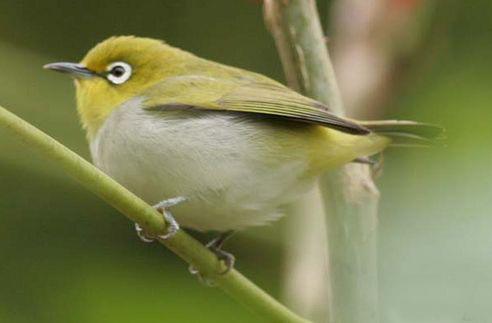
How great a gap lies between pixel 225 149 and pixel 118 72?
0.74m

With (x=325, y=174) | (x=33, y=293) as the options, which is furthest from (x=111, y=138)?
(x=33, y=293)

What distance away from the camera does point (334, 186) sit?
100 inches

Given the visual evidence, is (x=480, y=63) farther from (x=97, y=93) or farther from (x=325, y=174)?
(x=97, y=93)

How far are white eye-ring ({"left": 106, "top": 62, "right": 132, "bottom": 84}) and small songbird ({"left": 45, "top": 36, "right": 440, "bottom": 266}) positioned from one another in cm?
28

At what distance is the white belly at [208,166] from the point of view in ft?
8.96

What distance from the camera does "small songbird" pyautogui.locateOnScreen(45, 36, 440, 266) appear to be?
2727 mm

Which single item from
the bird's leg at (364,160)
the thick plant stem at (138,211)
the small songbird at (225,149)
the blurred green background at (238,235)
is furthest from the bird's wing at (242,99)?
the thick plant stem at (138,211)

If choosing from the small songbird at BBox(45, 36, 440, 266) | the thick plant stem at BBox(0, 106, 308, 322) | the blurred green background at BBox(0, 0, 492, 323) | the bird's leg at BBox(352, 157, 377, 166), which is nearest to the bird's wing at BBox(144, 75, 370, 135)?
the small songbird at BBox(45, 36, 440, 266)

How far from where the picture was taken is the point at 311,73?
2.51 meters

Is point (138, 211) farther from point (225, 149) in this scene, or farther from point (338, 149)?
point (338, 149)

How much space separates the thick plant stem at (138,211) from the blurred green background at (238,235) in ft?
0.18

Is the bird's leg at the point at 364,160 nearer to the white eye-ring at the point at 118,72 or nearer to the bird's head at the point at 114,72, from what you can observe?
the bird's head at the point at 114,72

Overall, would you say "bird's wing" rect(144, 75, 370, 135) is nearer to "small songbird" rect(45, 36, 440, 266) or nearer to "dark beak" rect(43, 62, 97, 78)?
"small songbird" rect(45, 36, 440, 266)

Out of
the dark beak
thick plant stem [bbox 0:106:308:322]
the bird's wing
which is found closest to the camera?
thick plant stem [bbox 0:106:308:322]
